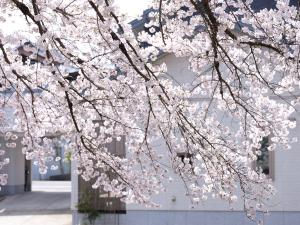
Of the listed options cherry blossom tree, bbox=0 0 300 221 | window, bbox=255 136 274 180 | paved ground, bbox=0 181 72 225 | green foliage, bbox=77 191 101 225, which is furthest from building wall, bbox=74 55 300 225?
cherry blossom tree, bbox=0 0 300 221

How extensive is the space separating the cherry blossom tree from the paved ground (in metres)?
8.17

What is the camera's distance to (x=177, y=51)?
19.2 feet

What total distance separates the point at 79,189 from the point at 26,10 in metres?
8.10

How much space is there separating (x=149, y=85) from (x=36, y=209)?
1345 centimetres

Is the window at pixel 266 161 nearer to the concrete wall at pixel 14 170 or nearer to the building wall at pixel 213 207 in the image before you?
the building wall at pixel 213 207

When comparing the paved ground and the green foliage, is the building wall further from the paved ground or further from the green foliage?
the paved ground

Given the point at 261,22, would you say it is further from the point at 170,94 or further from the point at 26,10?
the point at 26,10

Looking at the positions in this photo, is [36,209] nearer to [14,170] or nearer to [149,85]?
[14,170]

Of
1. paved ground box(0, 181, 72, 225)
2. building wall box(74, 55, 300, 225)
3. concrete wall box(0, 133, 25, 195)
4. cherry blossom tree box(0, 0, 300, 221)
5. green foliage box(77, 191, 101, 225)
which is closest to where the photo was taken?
cherry blossom tree box(0, 0, 300, 221)

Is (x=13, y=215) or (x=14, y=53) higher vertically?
(x=14, y=53)

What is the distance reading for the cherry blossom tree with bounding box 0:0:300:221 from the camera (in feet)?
17.3

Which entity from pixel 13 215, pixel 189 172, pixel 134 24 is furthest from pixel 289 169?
pixel 13 215

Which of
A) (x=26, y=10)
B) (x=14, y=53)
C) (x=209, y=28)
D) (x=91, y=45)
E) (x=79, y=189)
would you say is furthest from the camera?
(x=79, y=189)

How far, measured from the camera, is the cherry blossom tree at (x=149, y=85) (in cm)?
528
